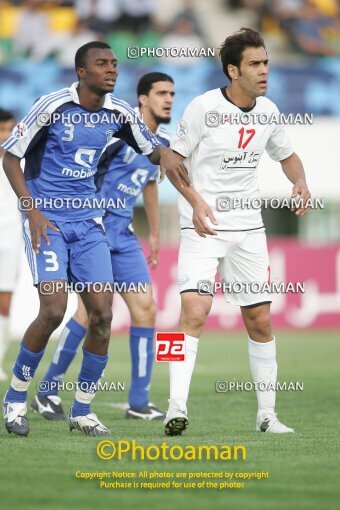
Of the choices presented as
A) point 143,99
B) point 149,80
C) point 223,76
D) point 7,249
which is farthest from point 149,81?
point 223,76

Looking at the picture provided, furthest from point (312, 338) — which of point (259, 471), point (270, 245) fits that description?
point (259, 471)

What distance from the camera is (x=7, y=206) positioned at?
1248 centimetres

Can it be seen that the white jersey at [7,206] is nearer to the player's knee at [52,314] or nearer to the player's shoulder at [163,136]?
the player's shoulder at [163,136]

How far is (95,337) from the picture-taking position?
7.50m

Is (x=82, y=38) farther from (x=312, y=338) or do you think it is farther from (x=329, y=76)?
(x=312, y=338)

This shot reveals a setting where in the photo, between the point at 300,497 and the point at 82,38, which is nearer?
the point at 300,497

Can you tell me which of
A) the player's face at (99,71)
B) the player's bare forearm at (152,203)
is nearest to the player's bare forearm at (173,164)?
the player's face at (99,71)

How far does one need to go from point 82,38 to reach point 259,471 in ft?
58.9

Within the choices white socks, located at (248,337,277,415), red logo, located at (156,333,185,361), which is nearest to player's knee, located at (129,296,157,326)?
white socks, located at (248,337,277,415)

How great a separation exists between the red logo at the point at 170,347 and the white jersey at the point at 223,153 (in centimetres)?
75

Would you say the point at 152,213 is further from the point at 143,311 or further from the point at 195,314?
the point at 195,314

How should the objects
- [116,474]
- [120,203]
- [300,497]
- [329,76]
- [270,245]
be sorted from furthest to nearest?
[329,76] → [270,245] → [120,203] → [116,474] → [300,497]

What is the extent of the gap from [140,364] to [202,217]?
89.9 inches

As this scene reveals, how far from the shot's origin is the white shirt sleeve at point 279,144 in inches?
314
